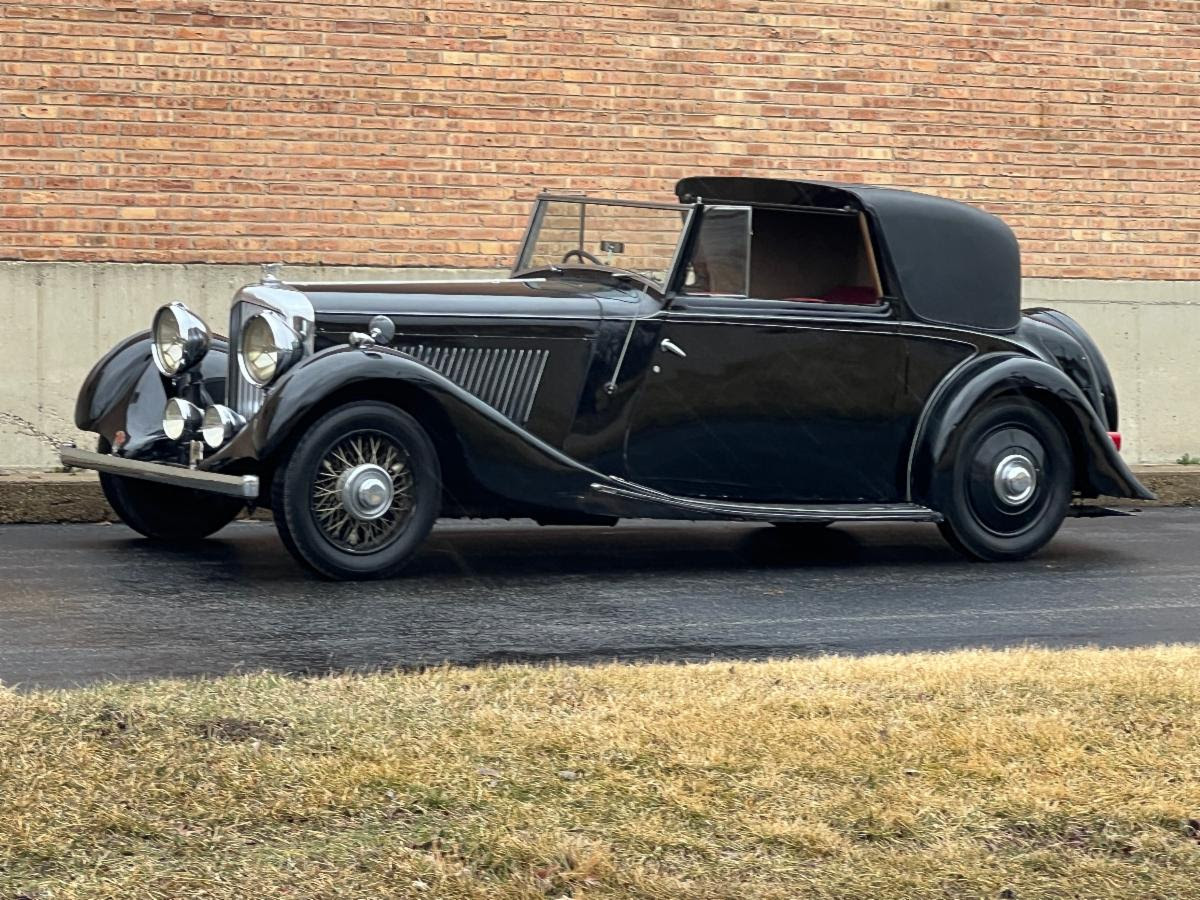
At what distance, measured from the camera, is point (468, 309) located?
764 cm

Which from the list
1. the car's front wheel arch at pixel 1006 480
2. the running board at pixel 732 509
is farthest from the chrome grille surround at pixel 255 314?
the car's front wheel arch at pixel 1006 480

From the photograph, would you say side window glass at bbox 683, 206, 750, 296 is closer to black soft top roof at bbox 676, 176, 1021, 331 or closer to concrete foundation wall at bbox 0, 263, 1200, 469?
black soft top roof at bbox 676, 176, 1021, 331

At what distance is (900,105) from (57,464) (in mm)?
6302

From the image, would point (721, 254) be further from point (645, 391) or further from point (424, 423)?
point (424, 423)

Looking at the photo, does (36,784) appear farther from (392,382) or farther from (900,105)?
(900,105)

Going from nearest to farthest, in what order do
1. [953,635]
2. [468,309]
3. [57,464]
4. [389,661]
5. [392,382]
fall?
[389,661] → [953,635] → [392,382] → [468,309] → [57,464]

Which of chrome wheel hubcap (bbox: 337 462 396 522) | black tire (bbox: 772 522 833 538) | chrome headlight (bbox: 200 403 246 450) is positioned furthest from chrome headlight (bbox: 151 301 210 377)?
black tire (bbox: 772 522 833 538)

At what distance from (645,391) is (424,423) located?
3.55 ft

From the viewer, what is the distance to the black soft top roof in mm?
8391

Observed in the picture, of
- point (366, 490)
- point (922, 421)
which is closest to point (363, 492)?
point (366, 490)

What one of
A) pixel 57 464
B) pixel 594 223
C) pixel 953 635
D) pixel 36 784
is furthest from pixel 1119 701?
pixel 57 464

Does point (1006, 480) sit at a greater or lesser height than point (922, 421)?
lesser

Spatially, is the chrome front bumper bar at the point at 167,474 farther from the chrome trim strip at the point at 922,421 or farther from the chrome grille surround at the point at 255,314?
the chrome trim strip at the point at 922,421

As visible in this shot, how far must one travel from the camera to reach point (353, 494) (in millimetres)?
7023
